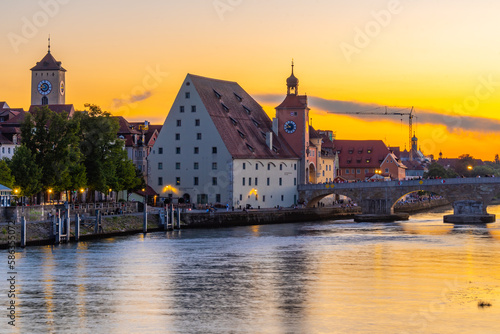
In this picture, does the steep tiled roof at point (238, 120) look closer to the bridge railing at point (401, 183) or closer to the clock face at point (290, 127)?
the clock face at point (290, 127)

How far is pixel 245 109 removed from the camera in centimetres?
10956

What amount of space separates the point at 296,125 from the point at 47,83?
6134cm

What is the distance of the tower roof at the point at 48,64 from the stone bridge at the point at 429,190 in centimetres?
6626

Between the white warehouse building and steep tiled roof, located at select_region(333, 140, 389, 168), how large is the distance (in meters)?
62.9

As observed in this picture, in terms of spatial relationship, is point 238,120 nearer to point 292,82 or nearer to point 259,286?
point 292,82

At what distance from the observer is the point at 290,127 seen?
111875 mm

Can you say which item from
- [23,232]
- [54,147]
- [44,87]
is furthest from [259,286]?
[44,87]

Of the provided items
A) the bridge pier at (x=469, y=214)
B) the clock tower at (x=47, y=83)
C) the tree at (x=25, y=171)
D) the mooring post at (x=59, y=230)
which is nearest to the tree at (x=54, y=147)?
the tree at (x=25, y=171)

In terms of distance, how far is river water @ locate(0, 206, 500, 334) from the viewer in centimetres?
3528

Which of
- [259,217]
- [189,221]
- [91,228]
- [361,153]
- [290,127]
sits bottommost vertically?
[91,228]

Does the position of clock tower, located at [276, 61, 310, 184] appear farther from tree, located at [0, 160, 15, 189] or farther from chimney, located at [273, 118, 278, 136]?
tree, located at [0, 160, 15, 189]

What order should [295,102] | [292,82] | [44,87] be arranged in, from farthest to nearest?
[44,87] → [292,82] → [295,102]

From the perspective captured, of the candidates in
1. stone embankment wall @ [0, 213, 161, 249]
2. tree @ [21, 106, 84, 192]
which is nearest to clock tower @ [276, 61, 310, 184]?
stone embankment wall @ [0, 213, 161, 249]

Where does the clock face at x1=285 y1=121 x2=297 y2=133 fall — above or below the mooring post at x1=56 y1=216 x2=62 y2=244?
above
